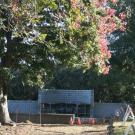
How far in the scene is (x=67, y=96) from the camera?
176 feet

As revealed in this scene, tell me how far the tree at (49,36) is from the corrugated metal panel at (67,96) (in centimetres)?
2334

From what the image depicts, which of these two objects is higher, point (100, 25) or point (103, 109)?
point (100, 25)

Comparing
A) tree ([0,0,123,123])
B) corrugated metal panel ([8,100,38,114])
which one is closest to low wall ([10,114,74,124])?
tree ([0,0,123,123])

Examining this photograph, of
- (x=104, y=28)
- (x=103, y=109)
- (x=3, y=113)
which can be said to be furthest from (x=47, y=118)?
(x=103, y=109)

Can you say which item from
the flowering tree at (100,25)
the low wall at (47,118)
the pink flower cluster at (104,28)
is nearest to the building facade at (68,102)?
the low wall at (47,118)

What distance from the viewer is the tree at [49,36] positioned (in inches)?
578

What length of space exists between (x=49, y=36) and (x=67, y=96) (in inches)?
1241

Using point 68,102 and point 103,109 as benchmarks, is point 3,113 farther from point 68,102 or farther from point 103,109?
point 103,109

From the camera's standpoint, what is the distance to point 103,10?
2034 centimetres

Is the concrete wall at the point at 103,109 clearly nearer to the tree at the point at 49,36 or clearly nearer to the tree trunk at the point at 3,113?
the tree at the point at 49,36

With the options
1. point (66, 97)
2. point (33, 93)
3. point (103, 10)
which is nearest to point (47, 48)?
point (103, 10)

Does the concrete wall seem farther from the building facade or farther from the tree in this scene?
the tree

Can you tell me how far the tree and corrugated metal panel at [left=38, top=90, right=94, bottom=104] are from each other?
23.3 meters

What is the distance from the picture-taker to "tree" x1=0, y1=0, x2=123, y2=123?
578 inches
